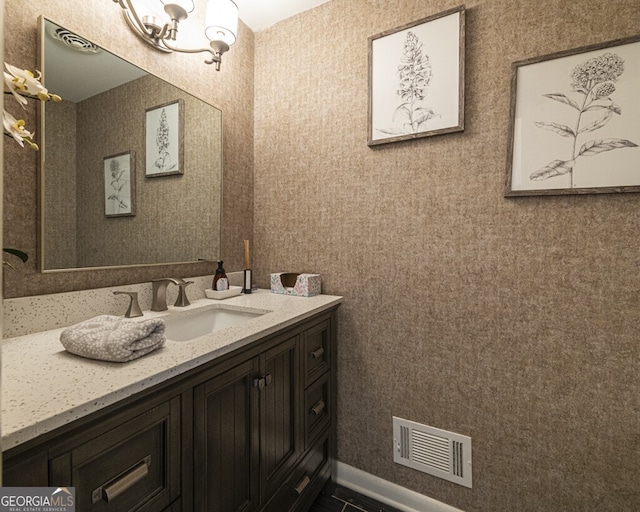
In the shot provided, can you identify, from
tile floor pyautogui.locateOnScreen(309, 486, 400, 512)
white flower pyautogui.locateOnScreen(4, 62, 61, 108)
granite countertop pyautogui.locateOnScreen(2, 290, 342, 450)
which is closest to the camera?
granite countertop pyautogui.locateOnScreen(2, 290, 342, 450)

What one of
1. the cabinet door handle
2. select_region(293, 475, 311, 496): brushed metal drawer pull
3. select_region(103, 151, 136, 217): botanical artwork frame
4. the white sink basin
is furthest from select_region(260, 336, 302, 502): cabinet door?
select_region(103, 151, 136, 217): botanical artwork frame

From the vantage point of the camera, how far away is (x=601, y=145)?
1.15 metres

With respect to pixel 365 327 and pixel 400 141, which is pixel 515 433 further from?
pixel 400 141

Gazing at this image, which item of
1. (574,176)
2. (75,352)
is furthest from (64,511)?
(574,176)

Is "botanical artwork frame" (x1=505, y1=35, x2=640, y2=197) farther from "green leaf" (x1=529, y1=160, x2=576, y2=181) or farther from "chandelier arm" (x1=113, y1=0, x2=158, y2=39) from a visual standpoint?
"chandelier arm" (x1=113, y1=0, x2=158, y2=39)

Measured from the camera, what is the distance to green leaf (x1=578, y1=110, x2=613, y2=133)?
1138mm

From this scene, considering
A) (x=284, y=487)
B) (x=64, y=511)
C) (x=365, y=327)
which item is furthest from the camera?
(x=365, y=327)

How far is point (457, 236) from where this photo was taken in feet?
4.55

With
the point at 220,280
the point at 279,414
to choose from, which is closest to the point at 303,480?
the point at 279,414

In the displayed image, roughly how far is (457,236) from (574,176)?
1.44ft

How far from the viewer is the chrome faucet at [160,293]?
132 centimetres

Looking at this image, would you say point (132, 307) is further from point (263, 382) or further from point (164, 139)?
point (164, 139)

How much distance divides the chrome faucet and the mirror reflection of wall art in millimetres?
447

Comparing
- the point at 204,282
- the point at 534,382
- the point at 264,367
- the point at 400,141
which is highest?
the point at 400,141
